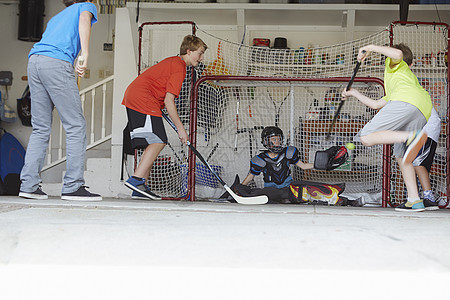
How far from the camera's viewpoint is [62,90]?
11.0 feet

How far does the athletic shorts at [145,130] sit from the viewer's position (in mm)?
4066

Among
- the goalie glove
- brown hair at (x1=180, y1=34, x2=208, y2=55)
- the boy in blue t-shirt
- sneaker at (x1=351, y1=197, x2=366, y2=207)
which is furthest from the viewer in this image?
sneaker at (x1=351, y1=197, x2=366, y2=207)

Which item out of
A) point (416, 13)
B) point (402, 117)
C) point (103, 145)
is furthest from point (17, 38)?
point (402, 117)

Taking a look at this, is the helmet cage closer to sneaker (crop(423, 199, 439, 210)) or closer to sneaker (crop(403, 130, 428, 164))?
sneaker (crop(423, 199, 439, 210))

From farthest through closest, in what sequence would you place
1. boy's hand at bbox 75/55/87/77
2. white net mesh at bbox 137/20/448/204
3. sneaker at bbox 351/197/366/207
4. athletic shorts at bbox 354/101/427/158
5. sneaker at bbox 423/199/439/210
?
white net mesh at bbox 137/20/448/204, sneaker at bbox 351/197/366/207, sneaker at bbox 423/199/439/210, athletic shorts at bbox 354/101/427/158, boy's hand at bbox 75/55/87/77

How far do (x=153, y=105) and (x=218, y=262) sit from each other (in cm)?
277

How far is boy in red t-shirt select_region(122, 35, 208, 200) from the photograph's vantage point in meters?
4.04

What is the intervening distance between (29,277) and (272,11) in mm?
5234

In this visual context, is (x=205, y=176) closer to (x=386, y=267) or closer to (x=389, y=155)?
A: (x=389, y=155)

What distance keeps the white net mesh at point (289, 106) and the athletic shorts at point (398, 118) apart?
1.41 meters

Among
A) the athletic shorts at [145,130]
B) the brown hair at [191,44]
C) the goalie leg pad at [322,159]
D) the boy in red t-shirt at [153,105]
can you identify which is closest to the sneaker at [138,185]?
the boy in red t-shirt at [153,105]

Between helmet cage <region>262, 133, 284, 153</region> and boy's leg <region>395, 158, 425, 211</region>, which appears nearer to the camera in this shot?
boy's leg <region>395, 158, 425, 211</region>

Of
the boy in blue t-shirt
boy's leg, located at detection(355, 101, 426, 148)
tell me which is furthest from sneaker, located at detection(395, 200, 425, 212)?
the boy in blue t-shirt

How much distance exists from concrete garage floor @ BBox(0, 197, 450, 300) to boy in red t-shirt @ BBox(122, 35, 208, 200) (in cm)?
195
